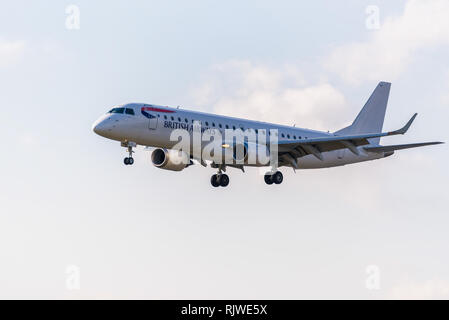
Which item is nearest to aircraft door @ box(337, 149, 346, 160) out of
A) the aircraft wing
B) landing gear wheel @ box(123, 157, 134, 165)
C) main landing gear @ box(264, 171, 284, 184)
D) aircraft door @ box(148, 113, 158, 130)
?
the aircraft wing

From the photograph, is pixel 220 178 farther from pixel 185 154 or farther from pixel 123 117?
pixel 123 117

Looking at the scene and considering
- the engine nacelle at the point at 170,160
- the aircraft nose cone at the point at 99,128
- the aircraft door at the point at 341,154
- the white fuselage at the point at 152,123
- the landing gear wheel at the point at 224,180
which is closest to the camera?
the aircraft nose cone at the point at 99,128

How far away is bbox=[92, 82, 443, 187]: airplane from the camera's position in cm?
5278

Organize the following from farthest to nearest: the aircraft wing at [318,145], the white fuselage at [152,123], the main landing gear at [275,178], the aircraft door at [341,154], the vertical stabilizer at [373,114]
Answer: the vertical stabilizer at [373,114]
the aircraft door at [341,154]
the main landing gear at [275,178]
the aircraft wing at [318,145]
the white fuselage at [152,123]

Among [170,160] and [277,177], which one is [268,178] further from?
[170,160]

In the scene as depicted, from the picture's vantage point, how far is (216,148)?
54.7m

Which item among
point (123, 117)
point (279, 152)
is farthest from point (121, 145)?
point (279, 152)

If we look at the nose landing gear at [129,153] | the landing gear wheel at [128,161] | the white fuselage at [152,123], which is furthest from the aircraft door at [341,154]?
the landing gear wheel at [128,161]

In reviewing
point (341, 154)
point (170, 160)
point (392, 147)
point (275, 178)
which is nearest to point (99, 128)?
point (170, 160)

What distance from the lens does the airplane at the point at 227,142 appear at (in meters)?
52.8

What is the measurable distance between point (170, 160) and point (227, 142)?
412 cm

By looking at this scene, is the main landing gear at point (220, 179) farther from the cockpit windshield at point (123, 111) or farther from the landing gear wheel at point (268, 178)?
the cockpit windshield at point (123, 111)
